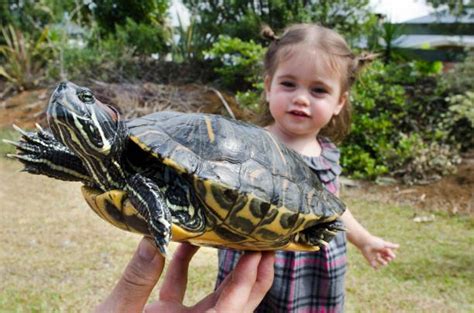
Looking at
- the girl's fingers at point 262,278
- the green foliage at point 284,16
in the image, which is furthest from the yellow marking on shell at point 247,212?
the green foliage at point 284,16

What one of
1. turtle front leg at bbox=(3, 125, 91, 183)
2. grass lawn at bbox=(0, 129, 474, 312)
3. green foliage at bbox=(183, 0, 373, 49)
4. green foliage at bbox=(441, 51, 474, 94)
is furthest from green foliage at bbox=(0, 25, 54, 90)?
turtle front leg at bbox=(3, 125, 91, 183)

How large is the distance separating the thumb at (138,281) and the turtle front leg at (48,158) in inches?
10.5

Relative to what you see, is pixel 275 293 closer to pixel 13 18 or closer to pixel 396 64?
pixel 396 64

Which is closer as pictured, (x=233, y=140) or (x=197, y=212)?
(x=197, y=212)

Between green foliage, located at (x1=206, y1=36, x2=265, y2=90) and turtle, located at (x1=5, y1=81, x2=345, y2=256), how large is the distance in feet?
19.2

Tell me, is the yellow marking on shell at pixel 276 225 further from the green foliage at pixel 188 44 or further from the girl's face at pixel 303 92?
the green foliage at pixel 188 44

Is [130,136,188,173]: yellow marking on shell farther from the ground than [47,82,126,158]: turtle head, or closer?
closer

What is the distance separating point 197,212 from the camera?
4.07 ft

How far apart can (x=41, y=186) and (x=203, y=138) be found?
207 inches

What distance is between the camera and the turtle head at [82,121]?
3.59 ft

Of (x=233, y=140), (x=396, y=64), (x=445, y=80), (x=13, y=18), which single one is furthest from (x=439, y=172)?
(x=13, y=18)

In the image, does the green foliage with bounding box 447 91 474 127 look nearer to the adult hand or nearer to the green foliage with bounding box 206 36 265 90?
the green foliage with bounding box 206 36 265 90

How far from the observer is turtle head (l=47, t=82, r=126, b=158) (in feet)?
3.59

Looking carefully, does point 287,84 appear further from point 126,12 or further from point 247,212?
point 126,12
